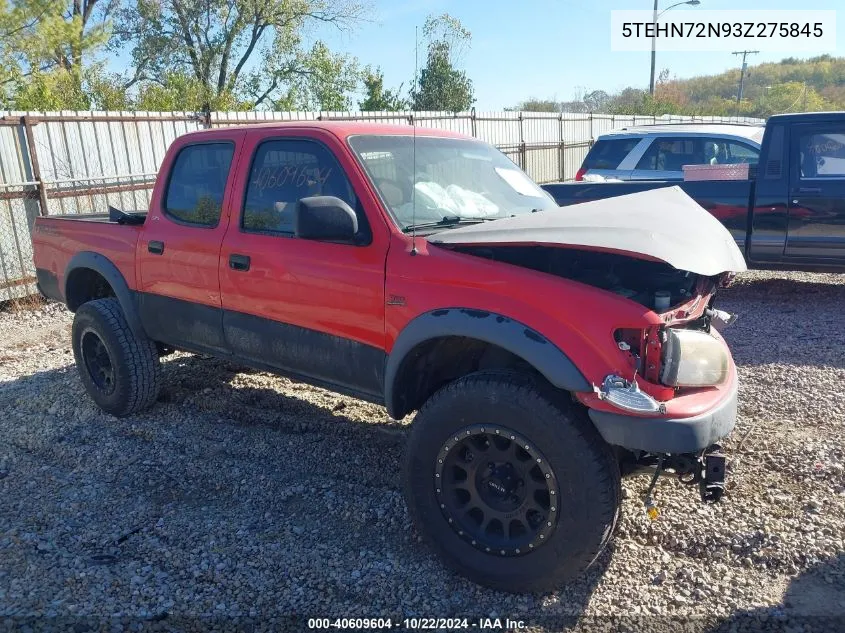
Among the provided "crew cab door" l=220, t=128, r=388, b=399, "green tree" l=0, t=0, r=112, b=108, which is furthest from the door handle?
"green tree" l=0, t=0, r=112, b=108

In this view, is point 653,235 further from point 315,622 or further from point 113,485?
point 113,485

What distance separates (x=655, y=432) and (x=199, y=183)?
322cm

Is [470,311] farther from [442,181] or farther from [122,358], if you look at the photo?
[122,358]

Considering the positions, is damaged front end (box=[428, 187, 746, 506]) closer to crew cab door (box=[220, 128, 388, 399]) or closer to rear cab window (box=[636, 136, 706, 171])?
crew cab door (box=[220, 128, 388, 399])

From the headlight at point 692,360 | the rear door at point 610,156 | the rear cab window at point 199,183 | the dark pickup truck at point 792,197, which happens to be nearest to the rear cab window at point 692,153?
the rear door at point 610,156

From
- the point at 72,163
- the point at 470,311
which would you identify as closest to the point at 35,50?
the point at 72,163

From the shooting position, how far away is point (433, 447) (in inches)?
121

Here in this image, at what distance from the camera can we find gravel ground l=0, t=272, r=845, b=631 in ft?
9.73

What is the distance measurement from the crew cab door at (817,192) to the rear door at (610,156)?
2.78 m

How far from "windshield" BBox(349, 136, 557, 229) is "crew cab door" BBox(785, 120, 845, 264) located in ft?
14.1

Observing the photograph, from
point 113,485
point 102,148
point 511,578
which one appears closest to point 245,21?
point 102,148

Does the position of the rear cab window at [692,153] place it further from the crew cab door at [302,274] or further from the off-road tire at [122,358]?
the off-road tire at [122,358]

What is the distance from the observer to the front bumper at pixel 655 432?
2627mm

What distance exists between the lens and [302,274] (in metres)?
3.69
